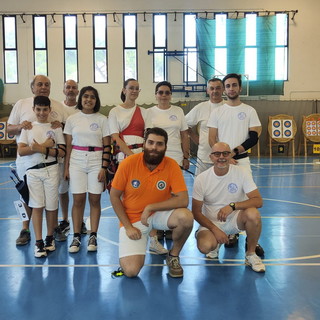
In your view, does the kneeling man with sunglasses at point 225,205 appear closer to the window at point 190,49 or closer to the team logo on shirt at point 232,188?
the team logo on shirt at point 232,188

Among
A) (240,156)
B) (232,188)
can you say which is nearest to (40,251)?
(232,188)

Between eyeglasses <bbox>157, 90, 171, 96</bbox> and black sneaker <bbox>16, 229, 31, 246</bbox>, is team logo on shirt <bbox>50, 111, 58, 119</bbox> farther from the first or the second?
black sneaker <bbox>16, 229, 31, 246</bbox>

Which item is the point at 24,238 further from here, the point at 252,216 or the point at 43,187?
the point at 252,216

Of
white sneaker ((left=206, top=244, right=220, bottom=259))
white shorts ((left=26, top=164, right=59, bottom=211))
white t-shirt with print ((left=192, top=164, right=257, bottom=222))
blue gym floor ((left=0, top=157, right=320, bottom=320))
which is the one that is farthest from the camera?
white shorts ((left=26, top=164, right=59, bottom=211))

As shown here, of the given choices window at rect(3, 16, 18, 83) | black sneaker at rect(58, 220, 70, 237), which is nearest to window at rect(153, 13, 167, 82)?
window at rect(3, 16, 18, 83)

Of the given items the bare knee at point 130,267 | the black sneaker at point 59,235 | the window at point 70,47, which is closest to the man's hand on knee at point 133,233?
the bare knee at point 130,267

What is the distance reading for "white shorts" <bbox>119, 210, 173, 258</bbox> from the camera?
3.04 meters

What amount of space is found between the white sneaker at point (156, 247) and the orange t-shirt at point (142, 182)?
0.65m

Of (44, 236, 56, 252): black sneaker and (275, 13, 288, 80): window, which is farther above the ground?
(275, 13, 288, 80): window

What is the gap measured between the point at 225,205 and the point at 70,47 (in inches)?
575

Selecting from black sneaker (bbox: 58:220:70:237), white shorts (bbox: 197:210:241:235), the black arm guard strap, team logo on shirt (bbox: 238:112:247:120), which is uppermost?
team logo on shirt (bbox: 238:112:247:120)

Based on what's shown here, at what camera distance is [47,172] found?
362cm

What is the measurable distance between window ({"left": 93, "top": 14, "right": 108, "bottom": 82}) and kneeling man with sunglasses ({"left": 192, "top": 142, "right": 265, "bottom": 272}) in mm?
13598

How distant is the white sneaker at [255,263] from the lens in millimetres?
3089
